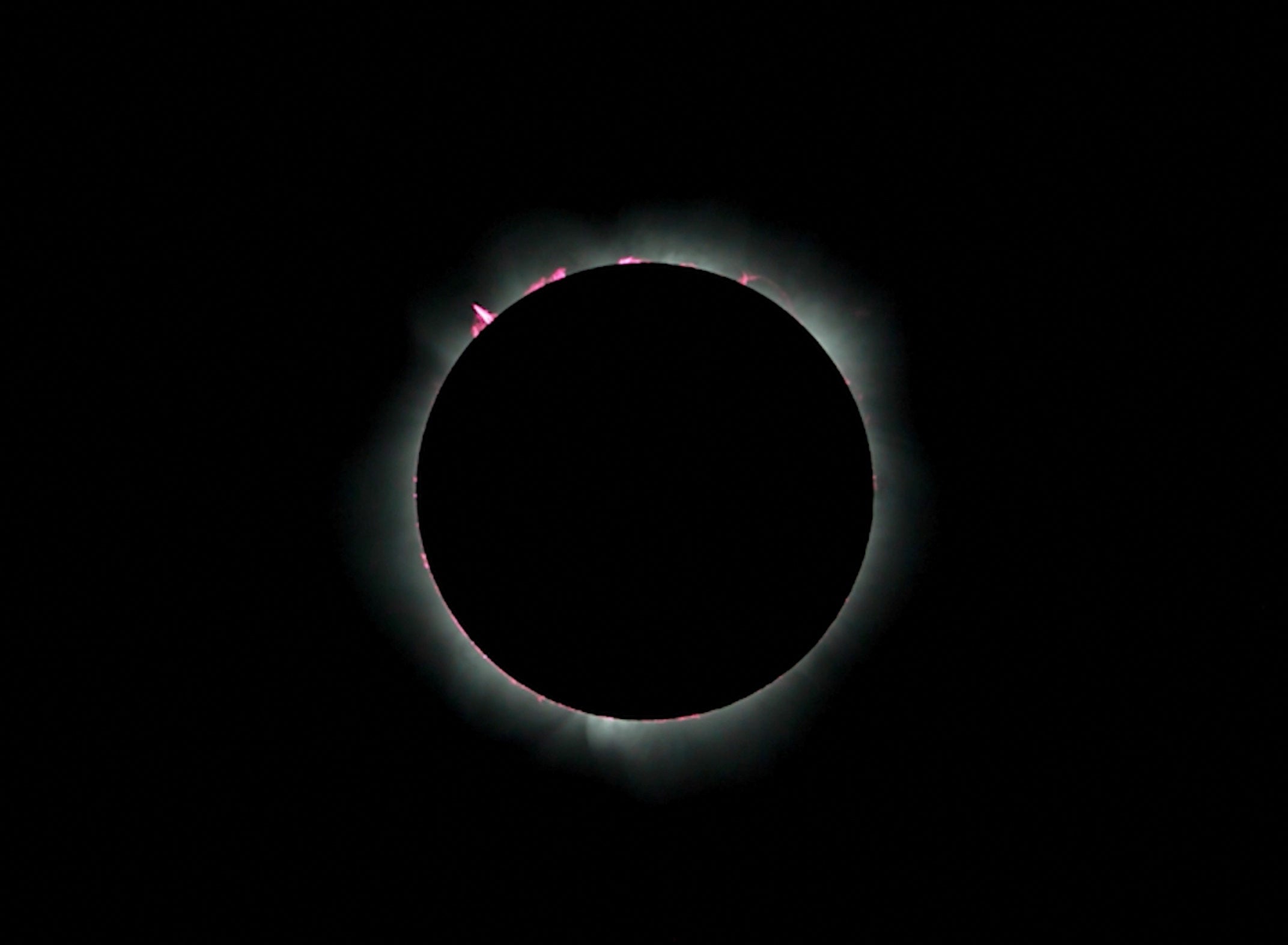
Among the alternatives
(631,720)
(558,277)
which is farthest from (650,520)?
(558,277)

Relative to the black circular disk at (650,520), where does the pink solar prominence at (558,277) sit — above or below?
above

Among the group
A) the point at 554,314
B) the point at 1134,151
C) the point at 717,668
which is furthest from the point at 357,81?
the point at 1134,151

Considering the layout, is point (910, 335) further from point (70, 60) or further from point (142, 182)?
point (70, 60)

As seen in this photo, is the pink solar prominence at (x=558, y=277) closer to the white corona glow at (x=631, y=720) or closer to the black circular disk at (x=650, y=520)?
the white corona glow at (x=631, y=720)

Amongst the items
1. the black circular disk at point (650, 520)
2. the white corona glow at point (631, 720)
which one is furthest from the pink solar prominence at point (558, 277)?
the black circular disk at point (650, 520)

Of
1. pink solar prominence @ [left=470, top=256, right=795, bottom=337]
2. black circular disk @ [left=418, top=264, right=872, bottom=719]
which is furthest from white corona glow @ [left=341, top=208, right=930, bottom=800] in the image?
black circular disk @ [left=418, top=264, right=872, bottom=719]

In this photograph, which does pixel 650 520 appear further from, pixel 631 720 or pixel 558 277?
pixel 558 277

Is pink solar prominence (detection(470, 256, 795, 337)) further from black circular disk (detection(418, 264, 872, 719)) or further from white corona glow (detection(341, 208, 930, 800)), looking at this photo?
black circular disk (detection(418, 264, 872, 719))
